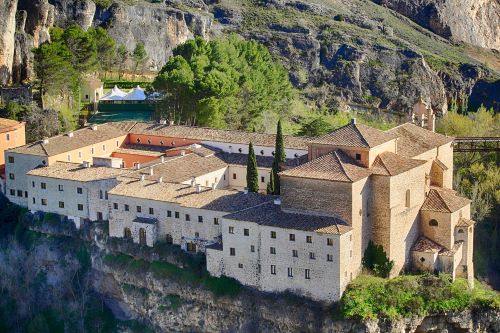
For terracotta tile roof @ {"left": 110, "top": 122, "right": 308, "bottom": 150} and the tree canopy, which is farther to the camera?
the tree canopy

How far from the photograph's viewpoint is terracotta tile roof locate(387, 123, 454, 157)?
→ 61.3m

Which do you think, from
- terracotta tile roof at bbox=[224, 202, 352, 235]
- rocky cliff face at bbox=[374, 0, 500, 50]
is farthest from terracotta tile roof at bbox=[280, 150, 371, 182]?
rocky cliff face at bbox=[374, 0, 500, 50]

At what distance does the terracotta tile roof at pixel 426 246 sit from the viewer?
191 ft

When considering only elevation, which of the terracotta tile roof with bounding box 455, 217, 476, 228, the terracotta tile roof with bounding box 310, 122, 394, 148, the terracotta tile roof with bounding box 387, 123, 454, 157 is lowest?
the terracotta tile roof with bounding box 455, 217, 476, 228

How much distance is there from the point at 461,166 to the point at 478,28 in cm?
6448

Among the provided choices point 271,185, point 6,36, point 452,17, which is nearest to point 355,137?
point 271,185

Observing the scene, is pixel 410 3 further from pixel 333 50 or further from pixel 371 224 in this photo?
pixel 371 224

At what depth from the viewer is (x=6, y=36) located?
84.6 meters

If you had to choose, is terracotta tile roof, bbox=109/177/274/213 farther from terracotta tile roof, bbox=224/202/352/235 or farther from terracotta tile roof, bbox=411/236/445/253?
terracotta tile roof, bbox=411/236/445/253

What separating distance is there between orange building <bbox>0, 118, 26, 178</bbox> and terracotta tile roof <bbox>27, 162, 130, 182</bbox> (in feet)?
18.7

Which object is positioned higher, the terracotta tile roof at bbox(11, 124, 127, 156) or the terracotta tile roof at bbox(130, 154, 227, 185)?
A: the terracotta tile roof at bbox(11, 124, 127, 156)

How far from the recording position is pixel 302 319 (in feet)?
180

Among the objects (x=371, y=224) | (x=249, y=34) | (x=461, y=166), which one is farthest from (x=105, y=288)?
(x=249, y=34)

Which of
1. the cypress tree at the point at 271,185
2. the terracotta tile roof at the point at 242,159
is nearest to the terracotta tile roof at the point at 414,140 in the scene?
the terracotta tile roof at the point at 242,159
